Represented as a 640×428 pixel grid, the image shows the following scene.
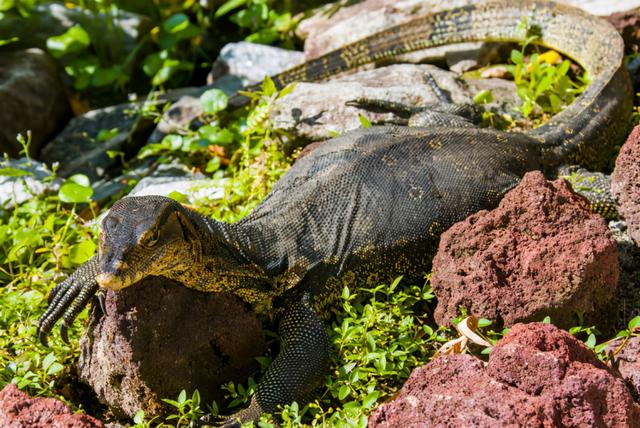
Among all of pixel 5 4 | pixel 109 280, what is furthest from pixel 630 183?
pixel 5 4

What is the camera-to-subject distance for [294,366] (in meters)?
3.92

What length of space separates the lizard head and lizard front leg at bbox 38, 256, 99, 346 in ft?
2.29

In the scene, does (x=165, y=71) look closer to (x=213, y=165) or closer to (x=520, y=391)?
(x=213, y=165)

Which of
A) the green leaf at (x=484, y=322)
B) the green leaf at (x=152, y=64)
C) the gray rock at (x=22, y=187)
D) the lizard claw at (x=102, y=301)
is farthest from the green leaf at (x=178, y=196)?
the green leaf at (x=152, y=64)

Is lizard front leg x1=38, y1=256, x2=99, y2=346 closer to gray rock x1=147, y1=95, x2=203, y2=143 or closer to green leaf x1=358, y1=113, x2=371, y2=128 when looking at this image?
green leaf x1=358, y1=113, x2=371, y2=128

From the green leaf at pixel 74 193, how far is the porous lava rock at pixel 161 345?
1563mm

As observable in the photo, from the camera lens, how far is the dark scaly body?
12.0ft

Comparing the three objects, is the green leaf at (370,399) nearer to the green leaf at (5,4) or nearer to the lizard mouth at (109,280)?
the lizard mouth at (109,280)

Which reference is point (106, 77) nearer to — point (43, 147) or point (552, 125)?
point (43, 147)

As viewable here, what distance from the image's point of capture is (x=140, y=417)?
3.54 m

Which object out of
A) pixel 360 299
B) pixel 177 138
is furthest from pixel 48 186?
pixel 360 299

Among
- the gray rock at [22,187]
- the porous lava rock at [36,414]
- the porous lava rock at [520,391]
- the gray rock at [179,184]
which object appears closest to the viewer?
the porous lava rock at [520,391]

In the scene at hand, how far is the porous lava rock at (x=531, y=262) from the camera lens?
3.80 meters

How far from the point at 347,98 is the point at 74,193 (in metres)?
1.89
